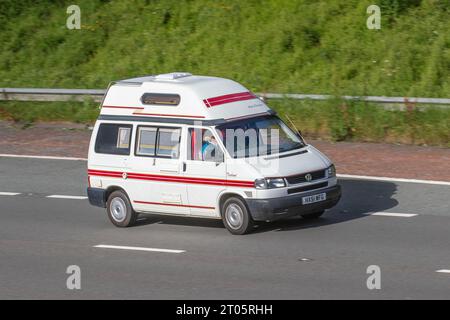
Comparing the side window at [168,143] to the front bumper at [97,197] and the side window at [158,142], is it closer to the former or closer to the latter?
the side window at [158,142]

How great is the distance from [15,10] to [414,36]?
1336cm

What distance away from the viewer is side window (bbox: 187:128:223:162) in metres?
15.3

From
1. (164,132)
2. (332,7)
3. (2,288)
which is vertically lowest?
(2,288)

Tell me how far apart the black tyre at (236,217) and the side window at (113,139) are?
6.67 ft

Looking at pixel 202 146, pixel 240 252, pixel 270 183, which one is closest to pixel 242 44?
pixel 202 146

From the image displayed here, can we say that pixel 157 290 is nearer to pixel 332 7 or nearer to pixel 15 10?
pixel 332 7

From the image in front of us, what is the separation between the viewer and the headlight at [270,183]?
48.2ft

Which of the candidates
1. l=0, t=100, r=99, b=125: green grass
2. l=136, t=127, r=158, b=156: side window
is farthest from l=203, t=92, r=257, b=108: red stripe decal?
l=0, t=100, r=99, b=125: green grass

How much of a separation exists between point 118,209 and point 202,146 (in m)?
1.99

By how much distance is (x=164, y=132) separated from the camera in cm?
1568

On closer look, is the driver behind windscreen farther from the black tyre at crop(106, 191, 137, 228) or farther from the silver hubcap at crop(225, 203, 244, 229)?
the black tyre at crop(106, 191, 137, 228)

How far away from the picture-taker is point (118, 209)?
53.5 feet

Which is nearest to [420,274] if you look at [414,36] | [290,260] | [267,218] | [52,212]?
[290,260]
